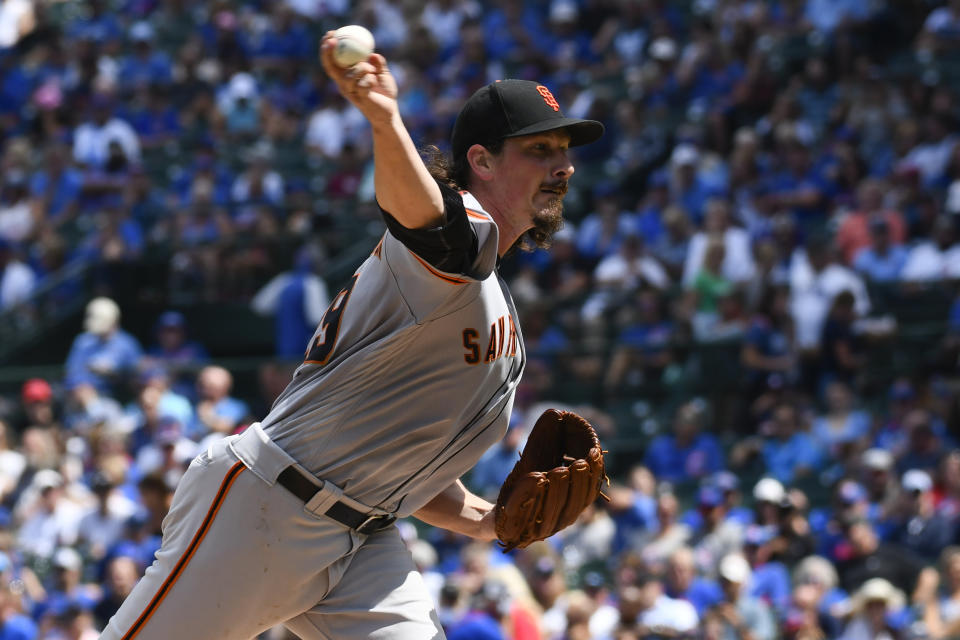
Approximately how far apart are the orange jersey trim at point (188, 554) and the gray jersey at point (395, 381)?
15 cm

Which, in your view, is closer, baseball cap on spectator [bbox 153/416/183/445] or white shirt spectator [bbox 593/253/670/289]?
baseball cap on spectator [bbox 153/416/183/445]

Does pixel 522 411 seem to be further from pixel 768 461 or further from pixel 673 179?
pixel 673 179

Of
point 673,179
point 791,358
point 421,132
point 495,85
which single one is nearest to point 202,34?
point 421,132

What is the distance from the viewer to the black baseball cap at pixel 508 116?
3383 mm

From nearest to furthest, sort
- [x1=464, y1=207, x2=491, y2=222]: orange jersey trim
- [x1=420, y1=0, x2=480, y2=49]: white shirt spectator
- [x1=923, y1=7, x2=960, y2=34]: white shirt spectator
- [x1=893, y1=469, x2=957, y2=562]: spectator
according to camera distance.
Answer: [x1=464, y1=207, x2=491, y2=222]: orange jersey trim → [x1=893, y1=469, x2=957, y2=562]: spectator → [x1=923, y1=7, x2=960, y2=34]: white shirt spectator → [x1=420, y1=0, x2=480, y2=49]: white shirt spectator

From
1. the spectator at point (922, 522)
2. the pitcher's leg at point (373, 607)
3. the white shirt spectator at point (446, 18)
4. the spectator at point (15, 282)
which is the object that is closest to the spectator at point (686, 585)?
the spectator at point (922, 522)

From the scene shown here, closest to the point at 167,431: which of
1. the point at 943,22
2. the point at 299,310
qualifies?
the point at 299,310

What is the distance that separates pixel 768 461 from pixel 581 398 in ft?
5.17

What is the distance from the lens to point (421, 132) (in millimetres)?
14562

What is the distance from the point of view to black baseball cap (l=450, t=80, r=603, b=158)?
338cm

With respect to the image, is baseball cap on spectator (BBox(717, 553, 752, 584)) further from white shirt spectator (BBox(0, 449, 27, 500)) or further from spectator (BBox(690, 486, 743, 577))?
white shirt spectator (BBox(0, 449, 27, 500))

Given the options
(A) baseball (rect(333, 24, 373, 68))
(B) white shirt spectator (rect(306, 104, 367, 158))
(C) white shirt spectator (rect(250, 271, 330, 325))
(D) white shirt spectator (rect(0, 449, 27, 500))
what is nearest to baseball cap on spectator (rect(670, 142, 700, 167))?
(C) white shirt spectator (rect(250, 271, 330, 325))

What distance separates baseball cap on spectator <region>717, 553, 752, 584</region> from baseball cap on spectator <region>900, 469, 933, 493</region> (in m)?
1.15

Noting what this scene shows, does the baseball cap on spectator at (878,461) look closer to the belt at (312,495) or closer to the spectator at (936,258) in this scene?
the spectator at (936,258)
